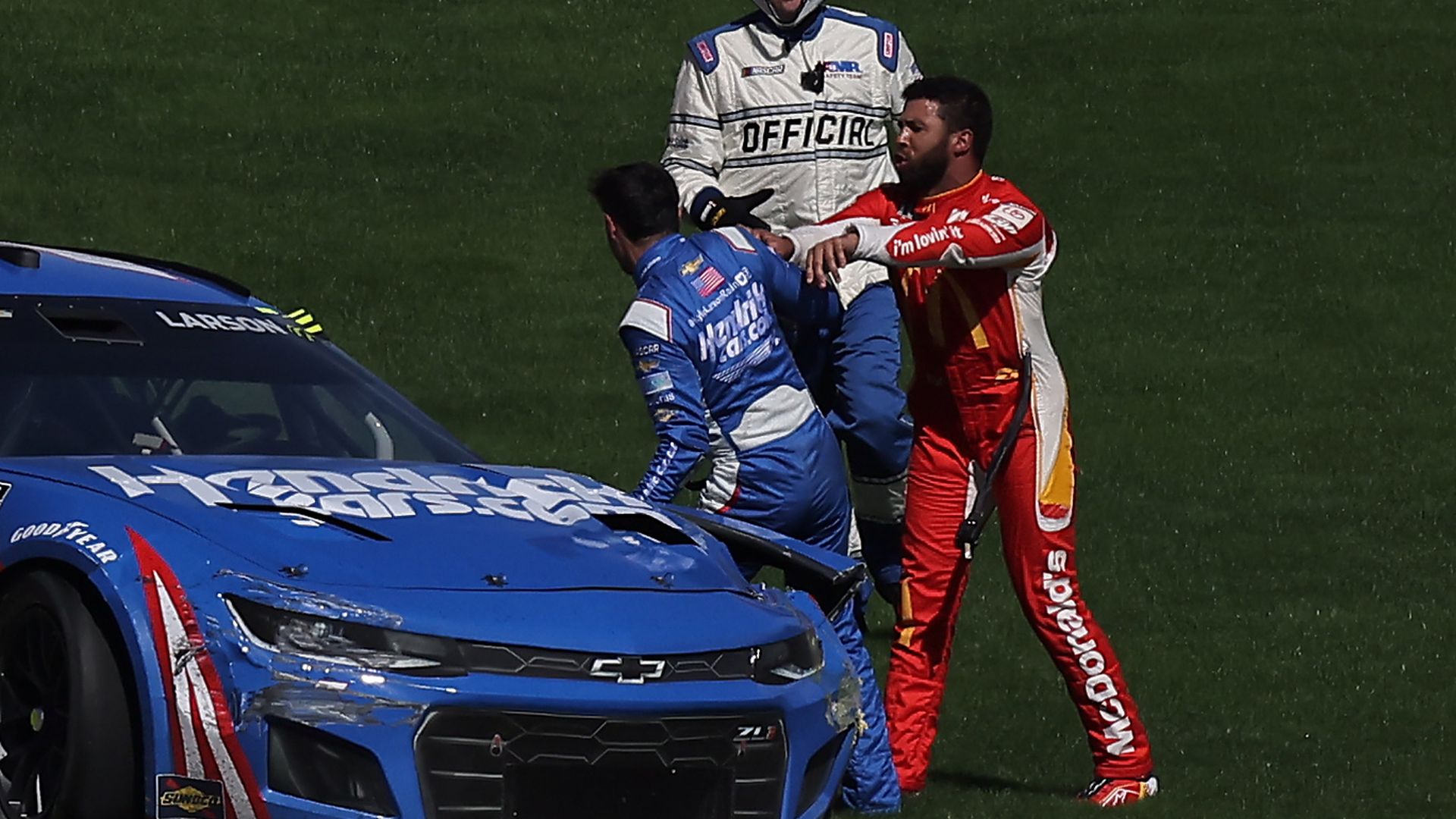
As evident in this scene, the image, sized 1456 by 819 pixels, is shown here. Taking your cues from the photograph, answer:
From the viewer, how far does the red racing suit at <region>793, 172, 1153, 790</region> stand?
6766mm

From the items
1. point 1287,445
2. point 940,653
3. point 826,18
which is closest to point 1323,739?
point 940,653

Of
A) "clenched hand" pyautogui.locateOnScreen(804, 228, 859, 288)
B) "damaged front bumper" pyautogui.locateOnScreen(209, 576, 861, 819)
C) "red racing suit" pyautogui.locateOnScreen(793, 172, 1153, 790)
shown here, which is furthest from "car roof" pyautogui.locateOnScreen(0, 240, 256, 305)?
"damaged front bumper" pyautogui.locateOnScreen(209, 576, 861, 819)

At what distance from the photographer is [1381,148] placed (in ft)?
60.4

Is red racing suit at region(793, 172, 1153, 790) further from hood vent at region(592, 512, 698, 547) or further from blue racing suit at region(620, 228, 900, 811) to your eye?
hood vent at region(592, 512, 698, 547)

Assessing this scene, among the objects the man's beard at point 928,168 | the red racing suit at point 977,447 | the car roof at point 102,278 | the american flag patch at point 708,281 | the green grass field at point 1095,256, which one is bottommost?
the green grass field at point 1095,256

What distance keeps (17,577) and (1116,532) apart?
6919 millimetres

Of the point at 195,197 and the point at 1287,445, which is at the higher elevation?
the point at 195,197

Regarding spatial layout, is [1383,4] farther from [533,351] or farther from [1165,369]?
[533,351]

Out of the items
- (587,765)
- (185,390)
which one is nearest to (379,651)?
(587,765)

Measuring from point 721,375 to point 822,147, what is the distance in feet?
7.09

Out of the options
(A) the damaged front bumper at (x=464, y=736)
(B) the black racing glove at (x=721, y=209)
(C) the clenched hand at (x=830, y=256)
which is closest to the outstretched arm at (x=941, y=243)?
(C) the clenched hand at (x=830, y=256)

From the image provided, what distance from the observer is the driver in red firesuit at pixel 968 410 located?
6758 millimetres

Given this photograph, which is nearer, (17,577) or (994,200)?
(17,577)

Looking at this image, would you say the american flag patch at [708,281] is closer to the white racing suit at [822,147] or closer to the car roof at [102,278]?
the car roof at [102,278]
